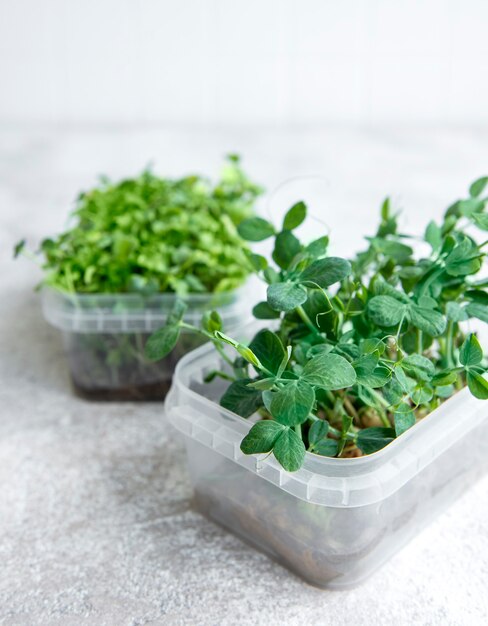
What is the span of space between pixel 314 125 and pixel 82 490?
4.09ft

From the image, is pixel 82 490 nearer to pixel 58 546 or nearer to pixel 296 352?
pixel 58 546

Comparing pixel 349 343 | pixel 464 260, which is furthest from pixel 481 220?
pixel 349 343

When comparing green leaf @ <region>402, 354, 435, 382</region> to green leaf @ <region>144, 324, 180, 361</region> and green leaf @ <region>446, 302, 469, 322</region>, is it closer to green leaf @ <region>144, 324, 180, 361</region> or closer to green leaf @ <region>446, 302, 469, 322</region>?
green leaf @ <region>446, 302, 469, 322</region>

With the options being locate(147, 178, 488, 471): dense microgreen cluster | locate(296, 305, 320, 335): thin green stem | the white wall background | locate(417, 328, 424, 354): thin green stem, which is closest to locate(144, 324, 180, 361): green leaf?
locate(147, 178, 488, 471): dense microgreen cluster

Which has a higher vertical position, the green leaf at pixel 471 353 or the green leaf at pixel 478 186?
the green leaf at pixel 478 186

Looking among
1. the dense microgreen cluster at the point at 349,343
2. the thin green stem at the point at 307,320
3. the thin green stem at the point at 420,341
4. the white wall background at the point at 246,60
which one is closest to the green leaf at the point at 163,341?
the dense microgreen cluster at the point at 349,343

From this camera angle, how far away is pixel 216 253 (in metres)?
1.02

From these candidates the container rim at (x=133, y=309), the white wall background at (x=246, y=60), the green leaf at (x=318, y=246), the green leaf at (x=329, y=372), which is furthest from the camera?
the white wall background at (x=246, y=60)

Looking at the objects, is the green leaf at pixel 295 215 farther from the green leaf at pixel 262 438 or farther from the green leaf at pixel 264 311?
the green leaf at pixel 262 438

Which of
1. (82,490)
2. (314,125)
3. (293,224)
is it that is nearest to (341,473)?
(293,224)

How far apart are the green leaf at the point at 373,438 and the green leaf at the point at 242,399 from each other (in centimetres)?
9

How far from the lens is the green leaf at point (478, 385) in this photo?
68cm

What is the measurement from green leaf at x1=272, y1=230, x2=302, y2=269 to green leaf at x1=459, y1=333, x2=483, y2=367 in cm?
17

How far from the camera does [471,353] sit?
2.27 feet
